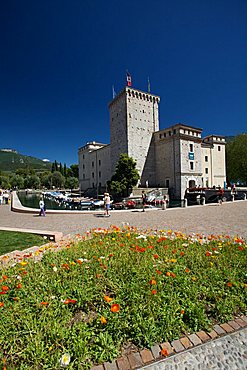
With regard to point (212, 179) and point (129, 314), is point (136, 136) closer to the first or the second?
point (212, 179)

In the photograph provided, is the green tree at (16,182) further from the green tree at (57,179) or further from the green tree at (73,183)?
the green tree at (73,183)

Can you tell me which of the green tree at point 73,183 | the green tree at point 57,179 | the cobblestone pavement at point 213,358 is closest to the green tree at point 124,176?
the cobblestone pavement at point 213,358

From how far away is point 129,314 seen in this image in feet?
7.72

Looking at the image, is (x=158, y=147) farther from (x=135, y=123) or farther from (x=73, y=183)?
(x=73, y=183)

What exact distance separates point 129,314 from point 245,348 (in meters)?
1.31

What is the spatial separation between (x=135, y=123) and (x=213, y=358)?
141 feet

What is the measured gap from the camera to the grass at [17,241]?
5.51 meters

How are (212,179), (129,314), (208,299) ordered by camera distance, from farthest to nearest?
(212,179) → (208,299) → (129,314)

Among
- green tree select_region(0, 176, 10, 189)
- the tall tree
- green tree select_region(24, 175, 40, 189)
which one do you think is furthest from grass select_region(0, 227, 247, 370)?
the tall tree

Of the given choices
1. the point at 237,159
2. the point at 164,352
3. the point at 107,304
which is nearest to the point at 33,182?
the point at 237,159

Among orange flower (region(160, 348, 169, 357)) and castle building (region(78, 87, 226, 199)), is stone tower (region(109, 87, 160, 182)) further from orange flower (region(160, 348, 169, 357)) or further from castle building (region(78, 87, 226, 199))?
orange flower (region(160, 348, 169, 357))

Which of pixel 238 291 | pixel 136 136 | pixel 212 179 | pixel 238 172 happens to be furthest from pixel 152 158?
pixel 238 291

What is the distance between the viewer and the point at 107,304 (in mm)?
2611

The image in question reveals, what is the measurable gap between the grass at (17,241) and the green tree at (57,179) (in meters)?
82.9
